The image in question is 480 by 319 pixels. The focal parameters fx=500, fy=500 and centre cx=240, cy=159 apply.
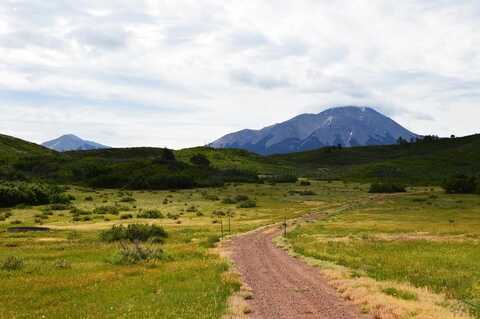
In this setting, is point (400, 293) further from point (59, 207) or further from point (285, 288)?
point (59, 207)

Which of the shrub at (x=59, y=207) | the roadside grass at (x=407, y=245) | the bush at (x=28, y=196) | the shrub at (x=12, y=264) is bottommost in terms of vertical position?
the roadside grass at (x=407, y=245)

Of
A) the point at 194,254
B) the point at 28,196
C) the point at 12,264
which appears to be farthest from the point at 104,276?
the point at 28,196

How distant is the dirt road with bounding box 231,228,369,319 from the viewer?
62.1ft

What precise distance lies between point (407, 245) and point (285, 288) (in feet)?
70.9

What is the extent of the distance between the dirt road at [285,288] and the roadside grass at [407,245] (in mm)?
3078

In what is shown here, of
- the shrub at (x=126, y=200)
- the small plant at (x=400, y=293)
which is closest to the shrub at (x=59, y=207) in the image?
the shrub at (x=126, y=200)

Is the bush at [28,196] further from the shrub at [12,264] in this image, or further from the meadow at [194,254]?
the shrub at [12,264]

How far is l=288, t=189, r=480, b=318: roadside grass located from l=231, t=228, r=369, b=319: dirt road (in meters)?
3.08

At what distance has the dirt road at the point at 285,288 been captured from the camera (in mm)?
18938

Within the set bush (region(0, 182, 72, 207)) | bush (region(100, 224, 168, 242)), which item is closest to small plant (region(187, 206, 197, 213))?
bush (region(0, 182, 72, 207))

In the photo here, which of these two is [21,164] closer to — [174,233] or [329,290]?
[174,233]

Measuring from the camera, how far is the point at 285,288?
23.8 m

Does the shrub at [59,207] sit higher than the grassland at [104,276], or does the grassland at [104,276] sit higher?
the shrub at [59,207]

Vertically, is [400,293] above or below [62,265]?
above
